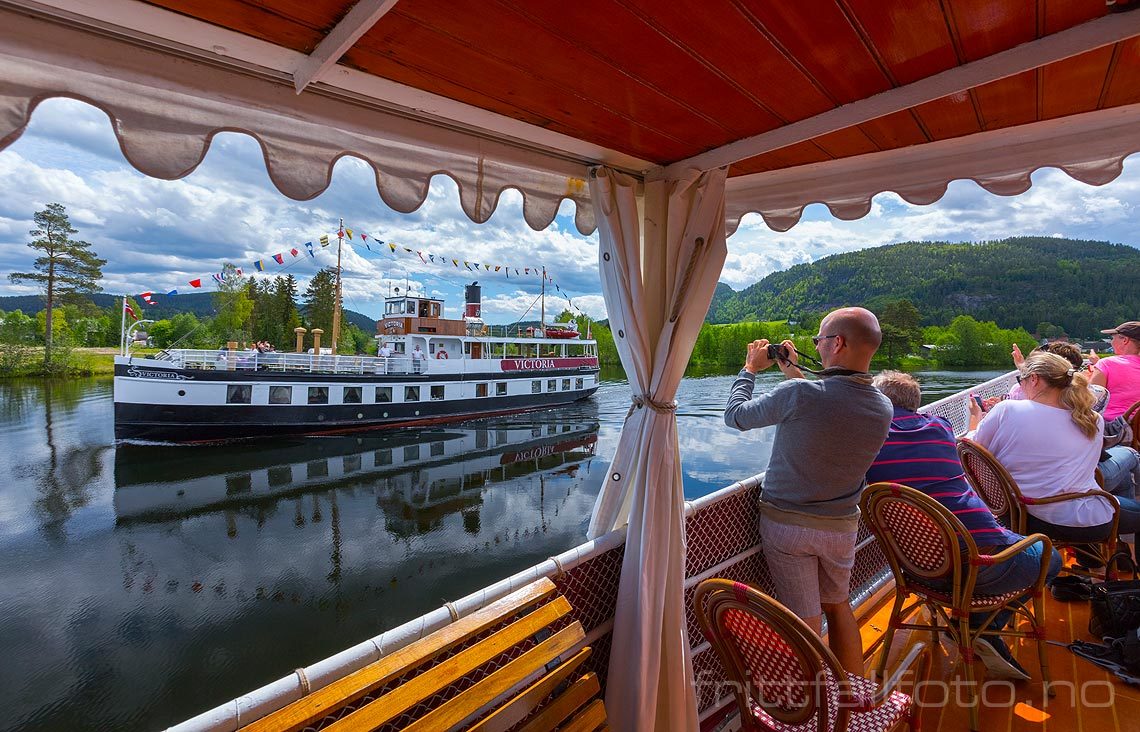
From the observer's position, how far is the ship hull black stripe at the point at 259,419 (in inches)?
559

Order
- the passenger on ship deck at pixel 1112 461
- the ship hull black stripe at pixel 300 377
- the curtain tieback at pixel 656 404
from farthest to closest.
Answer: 1. the ship hull black stripe at pixel 300 377
2. the passenger on ship deck at pixel 1112 461
3. the curtain tieback at pixel 656 404

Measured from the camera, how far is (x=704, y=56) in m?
1.13

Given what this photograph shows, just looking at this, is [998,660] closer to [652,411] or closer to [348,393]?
[652,411]

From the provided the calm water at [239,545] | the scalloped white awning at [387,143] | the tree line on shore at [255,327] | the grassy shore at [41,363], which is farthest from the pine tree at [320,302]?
the scalloped white awning at [387,143]

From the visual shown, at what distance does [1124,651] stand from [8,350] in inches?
1945

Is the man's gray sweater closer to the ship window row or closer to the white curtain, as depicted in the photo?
the white curtain

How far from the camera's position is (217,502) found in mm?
12430

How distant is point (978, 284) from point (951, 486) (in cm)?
3120

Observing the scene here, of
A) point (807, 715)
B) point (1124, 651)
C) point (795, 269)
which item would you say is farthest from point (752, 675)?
point (795, 269)

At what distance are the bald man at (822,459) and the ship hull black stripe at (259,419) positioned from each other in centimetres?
1650

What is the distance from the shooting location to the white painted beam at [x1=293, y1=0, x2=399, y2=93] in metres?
0.92

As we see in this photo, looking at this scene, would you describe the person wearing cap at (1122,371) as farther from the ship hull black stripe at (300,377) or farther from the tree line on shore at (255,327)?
the ship hull black stripe at (300,377)

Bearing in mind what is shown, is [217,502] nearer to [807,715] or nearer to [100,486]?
[100,486]

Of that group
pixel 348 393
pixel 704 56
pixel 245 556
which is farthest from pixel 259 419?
pixel 704 56
